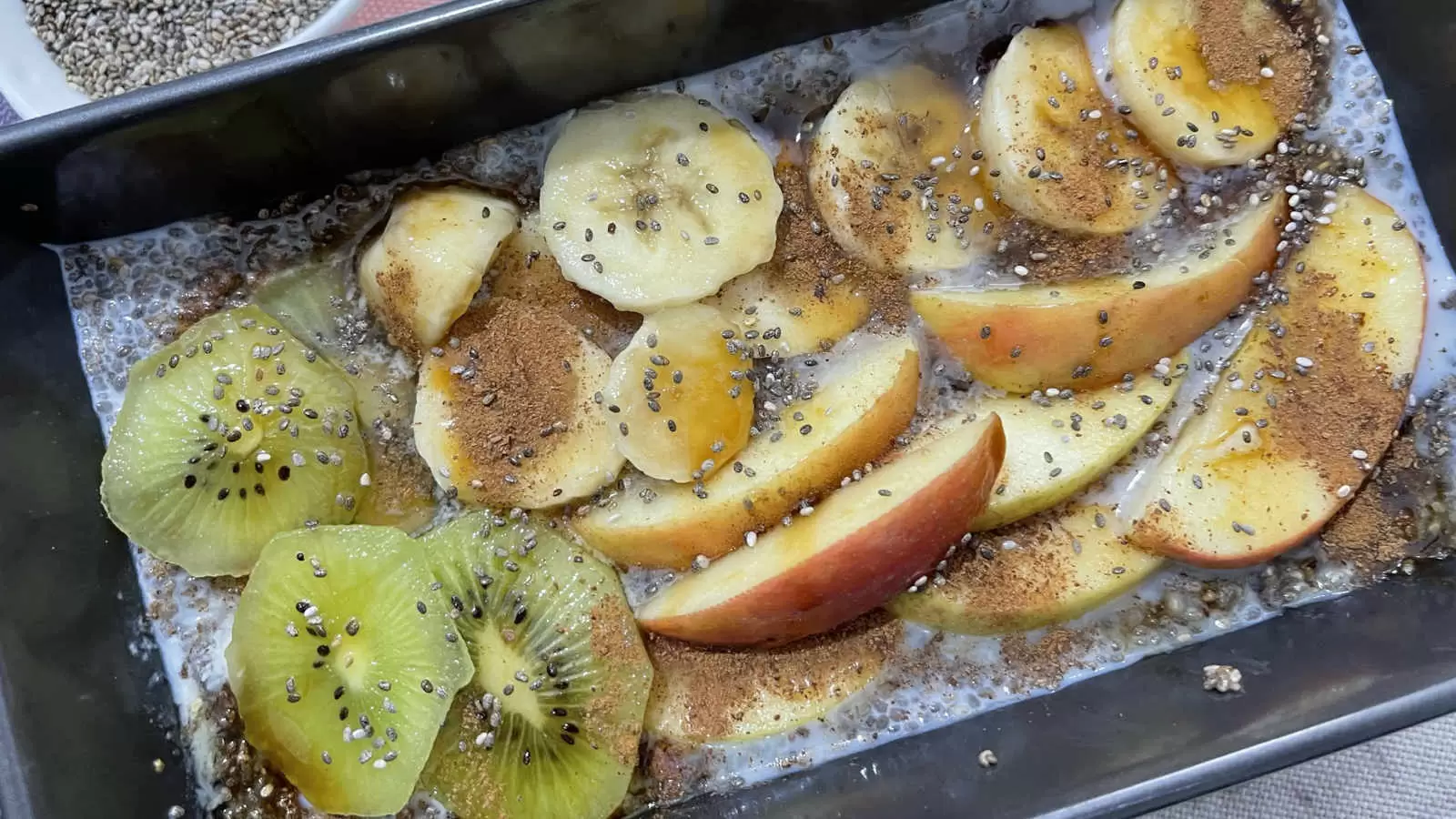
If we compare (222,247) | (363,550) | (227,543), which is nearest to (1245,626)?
(363,550)

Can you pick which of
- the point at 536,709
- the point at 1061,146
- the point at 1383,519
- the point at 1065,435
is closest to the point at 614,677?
the point at 536,709

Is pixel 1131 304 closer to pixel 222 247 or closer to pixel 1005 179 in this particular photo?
pixel 1005 179

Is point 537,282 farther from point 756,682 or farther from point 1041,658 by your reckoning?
point 1041,658

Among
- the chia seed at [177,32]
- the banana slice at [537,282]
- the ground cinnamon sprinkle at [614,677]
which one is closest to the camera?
the ground cinnamon sprinkle at [614,677]

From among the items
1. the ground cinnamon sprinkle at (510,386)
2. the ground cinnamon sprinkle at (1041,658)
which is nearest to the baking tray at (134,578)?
the ground cinnamon sprinkle at (1041,658)

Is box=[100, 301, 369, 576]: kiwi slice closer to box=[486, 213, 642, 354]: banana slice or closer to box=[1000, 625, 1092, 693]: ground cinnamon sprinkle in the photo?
box=[486, 213, 642, 354]: banana slice

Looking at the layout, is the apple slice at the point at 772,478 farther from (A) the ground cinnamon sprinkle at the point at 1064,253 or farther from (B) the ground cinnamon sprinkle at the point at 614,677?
(A) the ground cinnamon sprinkle at the point at 1064,253

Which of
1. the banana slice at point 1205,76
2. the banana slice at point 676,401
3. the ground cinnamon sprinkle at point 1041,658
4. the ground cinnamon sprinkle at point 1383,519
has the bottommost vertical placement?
the ground cinnamon sprinkle at point 1041,658
